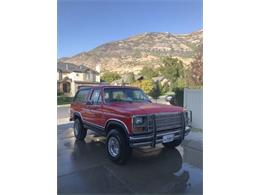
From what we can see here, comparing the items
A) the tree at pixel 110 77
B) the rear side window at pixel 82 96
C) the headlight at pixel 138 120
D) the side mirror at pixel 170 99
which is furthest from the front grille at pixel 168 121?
the tree at pixel 110 77

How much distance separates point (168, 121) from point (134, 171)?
3.70ft

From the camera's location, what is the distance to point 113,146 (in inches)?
168

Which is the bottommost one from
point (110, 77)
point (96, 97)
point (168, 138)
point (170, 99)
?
point (168, 138)

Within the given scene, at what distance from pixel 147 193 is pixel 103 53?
33398 millimetres

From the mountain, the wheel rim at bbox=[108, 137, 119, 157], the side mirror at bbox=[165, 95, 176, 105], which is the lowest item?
the wheel rim at bbox=[108, 137, 119, 157]

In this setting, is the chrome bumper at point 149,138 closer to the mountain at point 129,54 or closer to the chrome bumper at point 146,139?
the chrome bumper at point 146,139

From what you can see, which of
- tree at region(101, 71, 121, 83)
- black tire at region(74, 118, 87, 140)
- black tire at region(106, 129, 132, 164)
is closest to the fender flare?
black tire at region(106, 129, 132, 164)

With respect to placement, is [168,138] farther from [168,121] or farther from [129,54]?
[129,54]

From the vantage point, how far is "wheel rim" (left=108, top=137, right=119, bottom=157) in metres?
4.15

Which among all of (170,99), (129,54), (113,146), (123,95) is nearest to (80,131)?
(123,95)

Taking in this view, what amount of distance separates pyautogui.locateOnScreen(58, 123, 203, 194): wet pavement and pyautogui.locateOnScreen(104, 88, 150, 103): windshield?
44.8 inches

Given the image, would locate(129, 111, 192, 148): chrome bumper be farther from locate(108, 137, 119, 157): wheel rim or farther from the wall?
the wall
